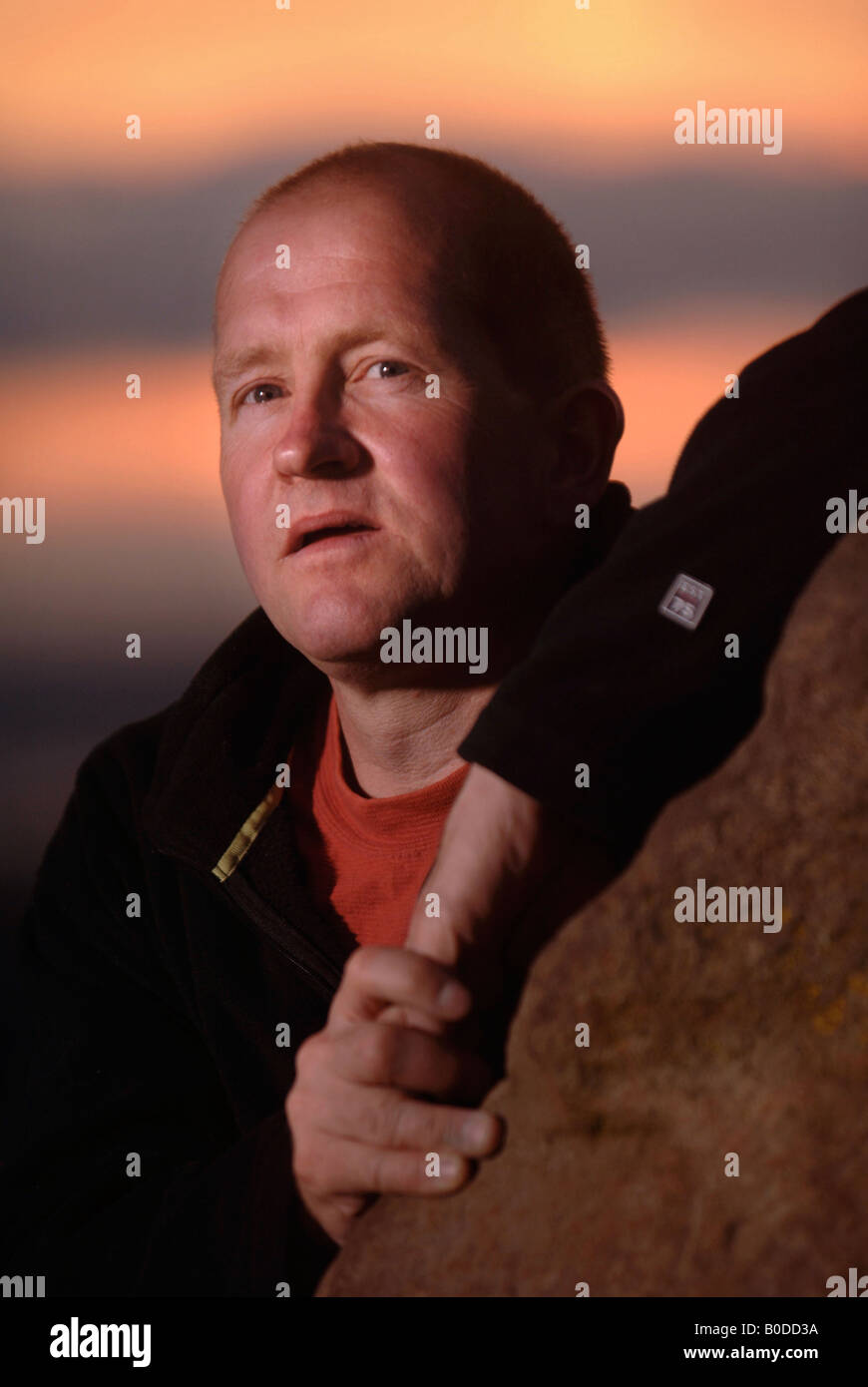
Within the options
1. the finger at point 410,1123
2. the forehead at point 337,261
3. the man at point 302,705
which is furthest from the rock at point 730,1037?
the forehead at point 337,261

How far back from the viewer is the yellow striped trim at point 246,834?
47.1 inches

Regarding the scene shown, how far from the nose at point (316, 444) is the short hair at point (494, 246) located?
0.15 meters

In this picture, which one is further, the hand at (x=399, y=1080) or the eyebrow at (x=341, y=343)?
the eyebrow at (x=341, y=343)

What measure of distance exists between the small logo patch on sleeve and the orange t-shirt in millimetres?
442

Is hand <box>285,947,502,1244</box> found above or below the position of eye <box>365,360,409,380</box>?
below

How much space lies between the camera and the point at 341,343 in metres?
1.12

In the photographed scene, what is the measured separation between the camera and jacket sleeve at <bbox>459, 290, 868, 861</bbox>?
76 cm

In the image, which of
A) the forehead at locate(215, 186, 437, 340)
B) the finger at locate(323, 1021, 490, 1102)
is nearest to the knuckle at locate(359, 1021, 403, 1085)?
the finger at locate(323, 1021, 490, 1102)

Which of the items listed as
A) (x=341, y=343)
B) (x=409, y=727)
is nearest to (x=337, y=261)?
(x=341, y=343)

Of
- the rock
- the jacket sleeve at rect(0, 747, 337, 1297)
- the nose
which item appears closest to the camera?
the rock

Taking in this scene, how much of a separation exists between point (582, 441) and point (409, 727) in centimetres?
29

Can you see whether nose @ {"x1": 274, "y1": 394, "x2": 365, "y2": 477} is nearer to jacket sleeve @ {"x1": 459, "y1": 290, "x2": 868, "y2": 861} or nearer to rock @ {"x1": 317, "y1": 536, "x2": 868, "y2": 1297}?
jacket sleeve @ {"x1": 459, "y1": 290, "x2": 868, "y2": 861}

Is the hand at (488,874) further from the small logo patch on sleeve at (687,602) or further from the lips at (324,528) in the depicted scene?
the lips at (324,528)
